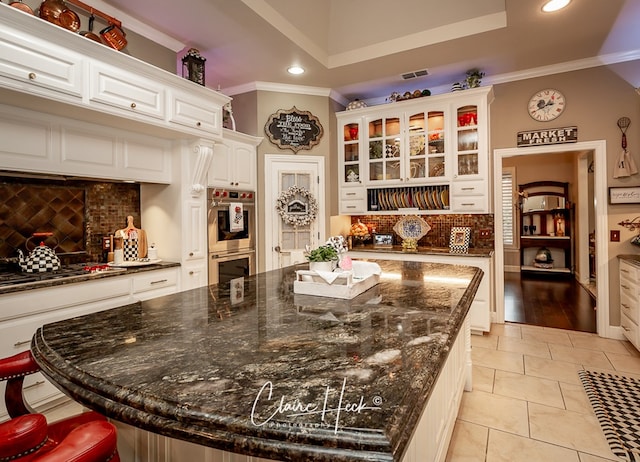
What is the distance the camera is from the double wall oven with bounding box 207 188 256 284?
11.8 feet

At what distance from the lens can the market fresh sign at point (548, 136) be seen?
12.3 ft

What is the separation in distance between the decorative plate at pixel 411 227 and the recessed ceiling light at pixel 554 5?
8.10 ft

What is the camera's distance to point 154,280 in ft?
9.86

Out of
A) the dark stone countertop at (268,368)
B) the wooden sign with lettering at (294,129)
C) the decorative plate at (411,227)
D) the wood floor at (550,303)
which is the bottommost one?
the wood floor at (550,303)

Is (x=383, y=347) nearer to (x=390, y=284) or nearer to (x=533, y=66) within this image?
(x=390, y=284)

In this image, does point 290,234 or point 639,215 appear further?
point 290,234

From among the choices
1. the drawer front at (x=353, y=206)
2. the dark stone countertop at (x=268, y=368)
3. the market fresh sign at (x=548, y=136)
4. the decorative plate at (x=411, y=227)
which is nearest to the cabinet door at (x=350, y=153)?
the drawer front at (x=353, y=206)

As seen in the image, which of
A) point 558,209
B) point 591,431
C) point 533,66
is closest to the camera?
point 591,431

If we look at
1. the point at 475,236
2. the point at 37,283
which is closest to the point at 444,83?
the point at 475,236

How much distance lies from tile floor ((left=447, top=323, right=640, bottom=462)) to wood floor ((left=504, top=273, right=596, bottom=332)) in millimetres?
474

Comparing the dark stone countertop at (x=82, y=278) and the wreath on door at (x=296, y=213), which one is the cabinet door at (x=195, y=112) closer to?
the wreath on door at (x=296, y=213)

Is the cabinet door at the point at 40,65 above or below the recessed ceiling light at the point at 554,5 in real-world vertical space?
below

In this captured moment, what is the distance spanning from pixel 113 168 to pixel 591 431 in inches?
150

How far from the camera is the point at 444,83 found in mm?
4332
